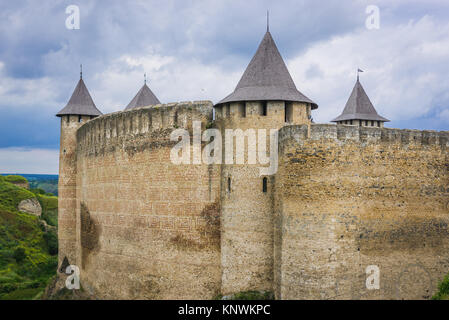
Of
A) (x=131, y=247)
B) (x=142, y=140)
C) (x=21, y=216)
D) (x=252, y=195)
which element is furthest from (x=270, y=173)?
(x=21, y=216)

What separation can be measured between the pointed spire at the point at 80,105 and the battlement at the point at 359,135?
17.2 meters

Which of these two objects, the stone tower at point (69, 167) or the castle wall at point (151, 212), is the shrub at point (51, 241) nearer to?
the stone tower at point (69, 167)

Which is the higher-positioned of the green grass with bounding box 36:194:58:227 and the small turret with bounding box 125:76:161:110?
the small turret with bounding box 125:76:161:110

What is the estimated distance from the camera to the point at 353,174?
17359 mm

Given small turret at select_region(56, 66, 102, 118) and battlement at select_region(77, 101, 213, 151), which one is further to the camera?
A: small turret at select_region(56, 66, 102, 118)

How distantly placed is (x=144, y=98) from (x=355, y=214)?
17275 mm

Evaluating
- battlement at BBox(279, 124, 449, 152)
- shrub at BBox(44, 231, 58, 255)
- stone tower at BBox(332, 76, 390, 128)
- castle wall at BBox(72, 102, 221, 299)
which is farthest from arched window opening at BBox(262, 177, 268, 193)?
shrub at BBox(44, 231, 58, 255)

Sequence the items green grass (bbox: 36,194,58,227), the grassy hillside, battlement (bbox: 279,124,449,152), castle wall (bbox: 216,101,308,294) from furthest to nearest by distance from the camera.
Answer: green grass (bbox: 36,194,58,227), the grassy hillside, castle wall (bbox: 216,101,308,294), battlement (bbox: 279,124,449,152)

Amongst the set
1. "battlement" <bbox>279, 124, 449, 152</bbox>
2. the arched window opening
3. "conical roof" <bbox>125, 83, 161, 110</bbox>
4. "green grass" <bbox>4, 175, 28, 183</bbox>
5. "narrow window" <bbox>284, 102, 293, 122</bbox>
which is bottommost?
the arched window opening

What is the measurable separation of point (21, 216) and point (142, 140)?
3206 cm

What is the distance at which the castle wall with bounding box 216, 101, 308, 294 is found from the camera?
18875mm

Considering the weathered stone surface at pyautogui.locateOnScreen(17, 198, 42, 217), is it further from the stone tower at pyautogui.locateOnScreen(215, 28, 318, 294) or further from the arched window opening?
the arched window opening

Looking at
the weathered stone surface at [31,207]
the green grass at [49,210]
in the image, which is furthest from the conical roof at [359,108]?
the green grass at [49,210]

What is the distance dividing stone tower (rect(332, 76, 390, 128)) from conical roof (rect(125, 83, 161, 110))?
1401 cm
